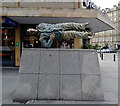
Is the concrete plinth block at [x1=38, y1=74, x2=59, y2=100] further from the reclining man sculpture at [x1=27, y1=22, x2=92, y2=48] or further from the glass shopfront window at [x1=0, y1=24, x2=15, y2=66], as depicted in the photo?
the glass shopfront window at [x1=0, y1=24, x2=15, y2=66]

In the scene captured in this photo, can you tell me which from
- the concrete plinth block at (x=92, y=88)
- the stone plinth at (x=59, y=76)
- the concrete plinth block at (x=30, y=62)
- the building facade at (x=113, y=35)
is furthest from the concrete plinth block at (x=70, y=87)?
the building facade at (x=113, y=35)

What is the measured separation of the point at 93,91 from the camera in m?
4.24

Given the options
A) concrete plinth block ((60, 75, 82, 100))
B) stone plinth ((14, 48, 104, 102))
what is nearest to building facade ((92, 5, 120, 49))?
stone plinth ((14, 48, 104, 102))

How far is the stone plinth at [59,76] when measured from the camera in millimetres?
4176

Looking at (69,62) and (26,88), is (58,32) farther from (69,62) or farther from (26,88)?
(26,88)

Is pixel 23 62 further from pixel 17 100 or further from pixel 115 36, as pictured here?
→ pixel 115 36

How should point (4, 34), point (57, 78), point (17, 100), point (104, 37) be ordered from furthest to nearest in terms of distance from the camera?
point (104, 37), point (4, 34), point (57, 78), point (17, 100)

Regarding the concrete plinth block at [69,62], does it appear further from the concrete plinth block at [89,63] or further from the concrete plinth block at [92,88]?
the concrete plinth block at [92,88]

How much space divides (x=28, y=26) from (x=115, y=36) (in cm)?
6716

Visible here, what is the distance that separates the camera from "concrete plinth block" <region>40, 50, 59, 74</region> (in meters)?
4.43

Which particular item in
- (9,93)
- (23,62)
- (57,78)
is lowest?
(9,93)

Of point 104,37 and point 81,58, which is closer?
Result: point 81,58

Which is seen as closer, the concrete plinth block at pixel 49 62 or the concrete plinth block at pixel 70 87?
the concrete plinth block at pixel 70 87

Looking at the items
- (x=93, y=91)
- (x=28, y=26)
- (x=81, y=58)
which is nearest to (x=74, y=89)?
(x=93, y=91)
